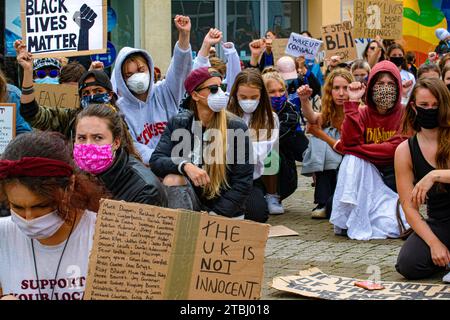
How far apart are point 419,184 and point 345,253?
1594 millimetres

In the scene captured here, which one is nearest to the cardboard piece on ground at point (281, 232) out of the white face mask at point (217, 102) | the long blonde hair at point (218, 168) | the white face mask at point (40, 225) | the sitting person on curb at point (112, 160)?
the long blonde hair at point (218, 168)

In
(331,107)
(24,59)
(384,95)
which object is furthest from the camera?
(331,107)

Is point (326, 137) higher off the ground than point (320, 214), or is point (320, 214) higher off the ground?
point (326, 137)

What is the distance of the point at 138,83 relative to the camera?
7797 mm

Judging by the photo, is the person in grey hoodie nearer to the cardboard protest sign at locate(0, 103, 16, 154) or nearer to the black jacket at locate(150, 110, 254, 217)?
the black jacket at locate(150, 110, 254, 217)

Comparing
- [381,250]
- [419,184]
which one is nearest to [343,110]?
[381,250]

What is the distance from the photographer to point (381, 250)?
8.14 m

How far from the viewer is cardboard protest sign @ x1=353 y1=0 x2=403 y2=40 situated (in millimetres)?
13664

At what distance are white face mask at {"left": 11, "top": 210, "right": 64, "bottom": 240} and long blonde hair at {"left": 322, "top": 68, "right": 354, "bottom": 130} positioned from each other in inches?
253

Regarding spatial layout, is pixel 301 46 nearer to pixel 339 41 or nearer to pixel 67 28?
pixel 339 41

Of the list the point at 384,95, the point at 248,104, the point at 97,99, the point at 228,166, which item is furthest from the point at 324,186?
the point at 97,99

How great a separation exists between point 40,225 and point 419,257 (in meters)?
3.92

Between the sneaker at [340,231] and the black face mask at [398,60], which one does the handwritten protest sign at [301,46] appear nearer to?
the black face mask at [398,60]
